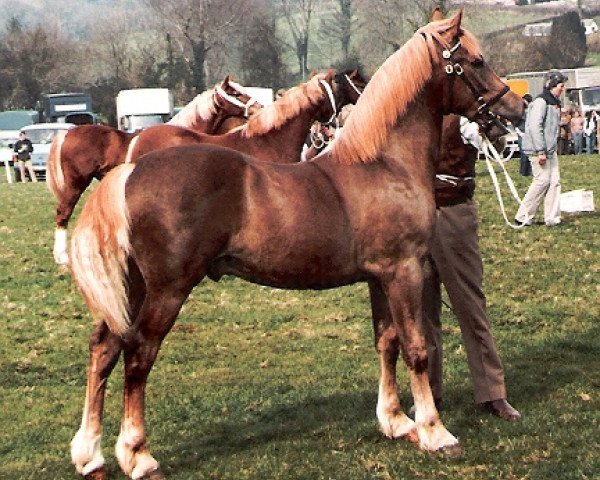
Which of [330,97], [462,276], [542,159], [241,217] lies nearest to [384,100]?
[241,217]

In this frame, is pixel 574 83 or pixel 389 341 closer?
pixel 389 341

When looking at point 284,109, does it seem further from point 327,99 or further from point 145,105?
point 145,105

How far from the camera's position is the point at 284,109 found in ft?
43.1

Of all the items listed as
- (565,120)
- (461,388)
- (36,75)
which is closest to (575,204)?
(461,388)

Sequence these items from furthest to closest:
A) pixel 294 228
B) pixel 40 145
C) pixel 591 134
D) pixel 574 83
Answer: pixel 574 83 → pixel 40 145 → pixel 591 134 → pixel 294 228

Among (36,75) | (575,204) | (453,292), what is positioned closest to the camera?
(453,292)

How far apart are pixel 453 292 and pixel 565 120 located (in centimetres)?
3272

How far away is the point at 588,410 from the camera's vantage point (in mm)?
8016

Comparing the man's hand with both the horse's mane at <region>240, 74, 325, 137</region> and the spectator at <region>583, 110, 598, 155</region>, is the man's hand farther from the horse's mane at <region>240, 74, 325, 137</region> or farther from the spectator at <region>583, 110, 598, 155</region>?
the spectator at <region>583, 110, 598, 155</region>

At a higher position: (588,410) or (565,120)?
(588,410)

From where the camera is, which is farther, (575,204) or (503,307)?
(575,204)

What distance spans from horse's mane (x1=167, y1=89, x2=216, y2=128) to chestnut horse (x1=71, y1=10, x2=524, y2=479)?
8.22 m

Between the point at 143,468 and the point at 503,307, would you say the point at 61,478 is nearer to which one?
the point at 143,468

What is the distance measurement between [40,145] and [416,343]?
36594 mm
